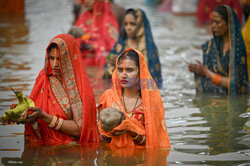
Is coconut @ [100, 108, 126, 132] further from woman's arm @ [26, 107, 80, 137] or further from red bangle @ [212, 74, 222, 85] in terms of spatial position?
red bangle @ [212, 74, 222, 85]

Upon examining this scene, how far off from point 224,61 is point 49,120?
344 centimetres

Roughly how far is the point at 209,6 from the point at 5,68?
843 centimetres

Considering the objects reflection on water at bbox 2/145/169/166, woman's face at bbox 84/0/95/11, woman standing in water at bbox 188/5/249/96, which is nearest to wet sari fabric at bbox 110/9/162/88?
woman standing in water at bbox 188/5/249/96

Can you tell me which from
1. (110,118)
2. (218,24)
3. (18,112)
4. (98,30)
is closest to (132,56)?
(110,118)

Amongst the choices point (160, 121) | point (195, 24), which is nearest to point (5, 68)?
point (160, 121)

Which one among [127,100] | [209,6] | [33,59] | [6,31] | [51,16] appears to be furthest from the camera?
[51,16]

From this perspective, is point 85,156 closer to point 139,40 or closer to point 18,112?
point 18,112

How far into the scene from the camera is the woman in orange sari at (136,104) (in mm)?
4215

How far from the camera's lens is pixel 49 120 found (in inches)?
169

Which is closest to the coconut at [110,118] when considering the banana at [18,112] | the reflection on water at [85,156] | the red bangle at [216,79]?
the reflection on water at [85,156]

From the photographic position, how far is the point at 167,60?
9.59 m

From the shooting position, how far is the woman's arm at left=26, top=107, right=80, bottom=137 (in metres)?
4.17

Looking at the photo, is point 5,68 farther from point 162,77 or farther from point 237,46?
point 237,46

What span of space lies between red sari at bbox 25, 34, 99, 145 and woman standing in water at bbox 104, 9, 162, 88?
2.83m
